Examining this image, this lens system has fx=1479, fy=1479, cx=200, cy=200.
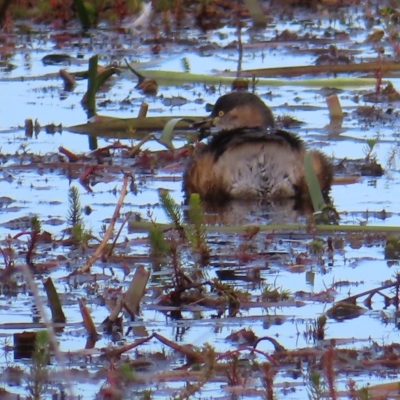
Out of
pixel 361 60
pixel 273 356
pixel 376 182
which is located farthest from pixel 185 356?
pixel 361 60

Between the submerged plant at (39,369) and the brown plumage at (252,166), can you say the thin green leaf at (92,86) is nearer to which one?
the brown plumage at (252,166)

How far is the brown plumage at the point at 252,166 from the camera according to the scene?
7.62m

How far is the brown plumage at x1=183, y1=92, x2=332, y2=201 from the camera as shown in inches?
300

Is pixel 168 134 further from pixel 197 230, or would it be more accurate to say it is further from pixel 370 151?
pixel 197 230

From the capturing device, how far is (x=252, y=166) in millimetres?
7691

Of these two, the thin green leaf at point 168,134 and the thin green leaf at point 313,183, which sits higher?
the thin green leaf at point 313,183

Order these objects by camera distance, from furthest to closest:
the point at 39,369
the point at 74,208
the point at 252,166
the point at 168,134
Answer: the point at 168,134 < the point at 252,166 < the point at 74,208 < the point at 39,369

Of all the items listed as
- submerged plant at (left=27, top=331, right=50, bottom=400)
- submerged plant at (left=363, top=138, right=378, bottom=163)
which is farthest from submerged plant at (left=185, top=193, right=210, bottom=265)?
submerged plant at (left=363, top=138, right=378, bottom=163)

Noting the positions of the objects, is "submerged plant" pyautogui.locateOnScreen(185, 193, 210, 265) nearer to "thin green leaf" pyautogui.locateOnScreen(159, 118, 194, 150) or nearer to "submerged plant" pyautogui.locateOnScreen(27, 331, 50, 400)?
"submerged plant" pyautogui.locateOnScreen(27, 331, 50, 400)

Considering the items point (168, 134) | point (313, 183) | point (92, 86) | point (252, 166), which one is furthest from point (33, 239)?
point (92, 86)

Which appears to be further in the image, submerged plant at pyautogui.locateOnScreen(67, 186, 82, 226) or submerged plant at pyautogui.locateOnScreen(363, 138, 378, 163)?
submerged plant at pyautogui.locateOnScreen(363, 138, 378, 163)

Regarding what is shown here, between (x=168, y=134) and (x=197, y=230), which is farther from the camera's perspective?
(x=168, y=134)

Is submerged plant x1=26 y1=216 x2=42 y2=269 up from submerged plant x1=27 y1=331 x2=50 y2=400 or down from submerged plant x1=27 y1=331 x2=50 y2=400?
down

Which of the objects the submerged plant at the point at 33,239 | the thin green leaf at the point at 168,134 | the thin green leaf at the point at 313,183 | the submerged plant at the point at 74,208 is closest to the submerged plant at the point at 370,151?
the thin green leaf at the point at 168,134
